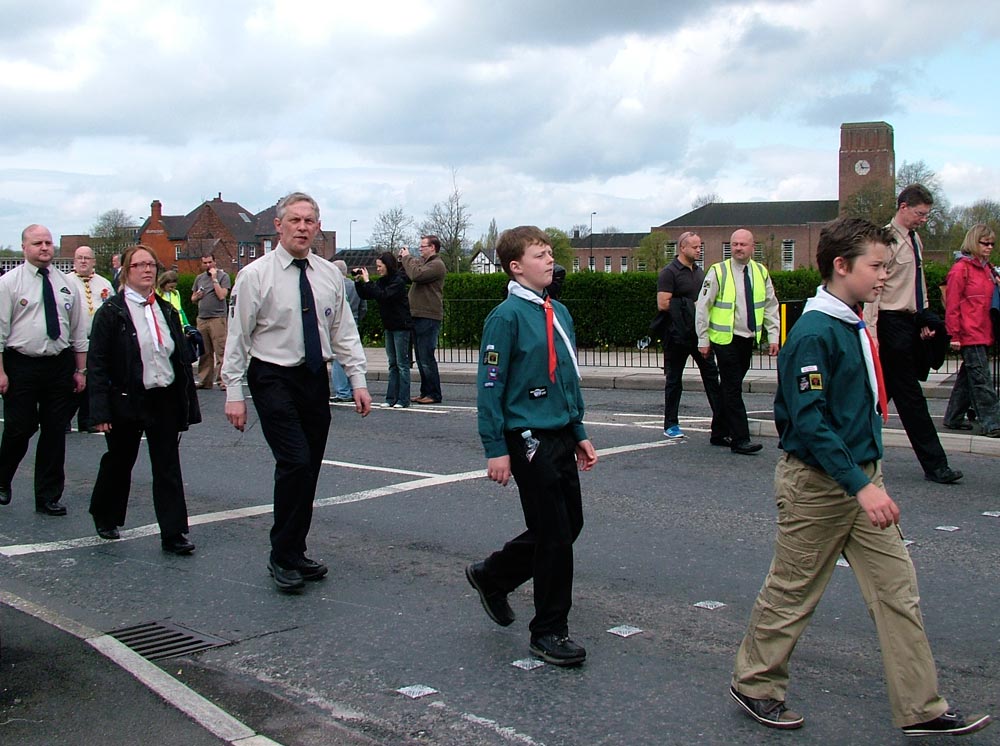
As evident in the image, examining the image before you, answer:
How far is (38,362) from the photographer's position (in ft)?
26.2

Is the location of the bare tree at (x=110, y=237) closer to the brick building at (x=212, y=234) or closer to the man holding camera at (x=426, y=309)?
the brick building at (x=212, y=234)

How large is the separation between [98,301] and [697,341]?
6348mm

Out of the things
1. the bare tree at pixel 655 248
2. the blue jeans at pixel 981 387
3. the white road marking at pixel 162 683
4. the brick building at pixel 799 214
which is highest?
the brick building at pixel 799 214

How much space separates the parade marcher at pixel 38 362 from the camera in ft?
25.9

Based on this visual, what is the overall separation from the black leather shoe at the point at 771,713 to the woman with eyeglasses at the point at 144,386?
3796 millimetres

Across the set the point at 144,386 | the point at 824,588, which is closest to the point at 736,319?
the point at 144,386

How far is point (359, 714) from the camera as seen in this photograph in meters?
4.13

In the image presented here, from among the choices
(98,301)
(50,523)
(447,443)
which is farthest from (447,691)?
(98,301)

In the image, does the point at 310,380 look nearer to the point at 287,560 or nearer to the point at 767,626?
the point at 287,560

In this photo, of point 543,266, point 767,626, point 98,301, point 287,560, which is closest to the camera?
point 767,626

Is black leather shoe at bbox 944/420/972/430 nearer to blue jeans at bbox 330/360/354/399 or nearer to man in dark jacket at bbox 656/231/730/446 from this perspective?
man in dark jacket at bbox 656/231/730/446

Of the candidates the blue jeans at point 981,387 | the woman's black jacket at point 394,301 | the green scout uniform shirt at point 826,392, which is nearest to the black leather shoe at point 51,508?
the green scout uniform shirt at point 826,392

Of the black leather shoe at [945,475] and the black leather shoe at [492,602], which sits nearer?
the black leather shoe at [492,602]

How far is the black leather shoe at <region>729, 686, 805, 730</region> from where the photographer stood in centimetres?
391
